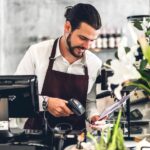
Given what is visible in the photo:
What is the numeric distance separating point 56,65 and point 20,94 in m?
0.95

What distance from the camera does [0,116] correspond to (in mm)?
1896

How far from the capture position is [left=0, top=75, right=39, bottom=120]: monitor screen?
6.29ft

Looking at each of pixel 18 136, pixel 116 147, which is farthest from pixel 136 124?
pixel 116 147

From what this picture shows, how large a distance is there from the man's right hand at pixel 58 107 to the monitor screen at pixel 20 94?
0.43 meters

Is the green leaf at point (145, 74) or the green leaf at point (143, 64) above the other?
the green leaf at point (143, 64)

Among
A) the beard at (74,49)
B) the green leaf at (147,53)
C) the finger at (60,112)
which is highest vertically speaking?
the beard at (74,49)

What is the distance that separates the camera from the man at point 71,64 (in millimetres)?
2711

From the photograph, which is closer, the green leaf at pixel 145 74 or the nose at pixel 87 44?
the green leaf at pixel 145 74

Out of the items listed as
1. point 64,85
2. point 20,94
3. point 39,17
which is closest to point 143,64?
point 20,94

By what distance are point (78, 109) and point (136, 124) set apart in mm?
792

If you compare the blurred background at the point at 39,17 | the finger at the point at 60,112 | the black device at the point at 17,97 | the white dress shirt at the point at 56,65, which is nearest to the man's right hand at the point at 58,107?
the finger at the point at 60,112

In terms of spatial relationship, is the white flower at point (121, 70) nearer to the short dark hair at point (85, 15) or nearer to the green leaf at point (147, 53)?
the green leaf at point (147, 53)

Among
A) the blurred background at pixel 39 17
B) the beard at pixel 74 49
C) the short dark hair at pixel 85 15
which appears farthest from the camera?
the blurred background at pixel 39 17

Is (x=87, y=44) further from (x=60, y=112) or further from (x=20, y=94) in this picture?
(x=20, y=94)
